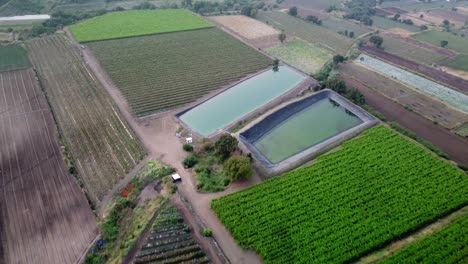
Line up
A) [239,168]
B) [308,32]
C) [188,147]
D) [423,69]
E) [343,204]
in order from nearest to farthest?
1. [343,204]
2. [239,168]
3. [188,147]
4. [423,69]
5. [308,32]

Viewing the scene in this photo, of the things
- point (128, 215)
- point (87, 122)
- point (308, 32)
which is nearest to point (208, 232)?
point (128, 215)

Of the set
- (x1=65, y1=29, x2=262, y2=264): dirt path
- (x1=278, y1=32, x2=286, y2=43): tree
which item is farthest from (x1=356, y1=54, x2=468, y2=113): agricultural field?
(x1=65, y1=29, x2=262, y2=264): dirt path

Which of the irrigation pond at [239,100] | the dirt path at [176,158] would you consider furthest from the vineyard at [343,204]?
the irrigation pond at [239,100]

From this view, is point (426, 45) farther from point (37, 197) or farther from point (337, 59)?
point (37, 197)

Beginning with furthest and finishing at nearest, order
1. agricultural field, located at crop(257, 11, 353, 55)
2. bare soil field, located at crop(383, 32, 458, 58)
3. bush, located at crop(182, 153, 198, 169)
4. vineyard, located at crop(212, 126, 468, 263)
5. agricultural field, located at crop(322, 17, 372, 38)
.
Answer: agricultural field, located at crop(322, 17, 372, 38) → agricultural field, located at crop(257, 11, 353, 55) → bare soil field, located at crop(383, 32, 458, 58) → bush, located at crop(182, 153, 198, 169) → vineyard, located at crop(212, 126, 468, 263)

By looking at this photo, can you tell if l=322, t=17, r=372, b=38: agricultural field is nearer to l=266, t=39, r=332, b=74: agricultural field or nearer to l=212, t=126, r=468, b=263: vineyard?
l=266, t=39, r=332, b=74: agricultural field
